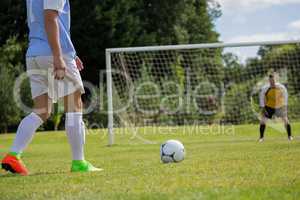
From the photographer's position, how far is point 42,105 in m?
6.47

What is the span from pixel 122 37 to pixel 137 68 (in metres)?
7.80

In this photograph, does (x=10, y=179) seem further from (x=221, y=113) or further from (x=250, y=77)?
(x=250, y=77)

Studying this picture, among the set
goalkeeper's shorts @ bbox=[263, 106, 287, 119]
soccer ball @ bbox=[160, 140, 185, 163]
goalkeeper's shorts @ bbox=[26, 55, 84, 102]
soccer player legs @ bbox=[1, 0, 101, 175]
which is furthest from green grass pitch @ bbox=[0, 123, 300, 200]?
goalkeeper's shorts @ bbox=[263, 106, 287, 119]

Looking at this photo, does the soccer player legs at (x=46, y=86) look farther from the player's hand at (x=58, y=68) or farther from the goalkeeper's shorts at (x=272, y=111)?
the goalkeeper's shorts at (x=272, y=111)

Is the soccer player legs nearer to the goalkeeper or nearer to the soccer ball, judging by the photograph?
the soccer ball

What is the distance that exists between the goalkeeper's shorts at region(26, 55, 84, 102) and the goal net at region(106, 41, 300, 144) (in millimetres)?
12305

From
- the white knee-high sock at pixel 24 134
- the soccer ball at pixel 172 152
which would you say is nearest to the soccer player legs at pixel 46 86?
the white knee-high sock at pixel 24 134

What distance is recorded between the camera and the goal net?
2148 centimetres

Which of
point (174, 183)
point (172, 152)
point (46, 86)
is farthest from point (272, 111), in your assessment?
point (174, 183)

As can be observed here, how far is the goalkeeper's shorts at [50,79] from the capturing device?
254 inches

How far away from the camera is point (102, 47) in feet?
112

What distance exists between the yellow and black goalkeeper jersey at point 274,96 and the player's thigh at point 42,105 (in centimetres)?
980

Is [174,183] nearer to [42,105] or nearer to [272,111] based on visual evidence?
[42,105]

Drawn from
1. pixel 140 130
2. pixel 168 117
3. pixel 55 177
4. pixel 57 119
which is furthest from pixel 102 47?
pixel 55 177
